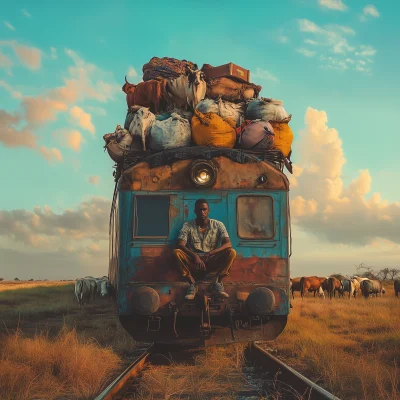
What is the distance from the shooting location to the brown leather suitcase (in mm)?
10695

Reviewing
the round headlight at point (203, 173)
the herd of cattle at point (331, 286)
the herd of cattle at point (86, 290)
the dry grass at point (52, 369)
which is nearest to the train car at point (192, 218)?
the round headlight at point (203, 173)

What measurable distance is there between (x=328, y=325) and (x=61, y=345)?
8899 millimetres

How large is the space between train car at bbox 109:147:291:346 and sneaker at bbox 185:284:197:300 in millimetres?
157

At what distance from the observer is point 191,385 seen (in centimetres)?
695

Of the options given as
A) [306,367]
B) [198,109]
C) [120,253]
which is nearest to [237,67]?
[198,109]

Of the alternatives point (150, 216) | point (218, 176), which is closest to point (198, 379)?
point (150, 216)

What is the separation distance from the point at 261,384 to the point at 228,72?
6.37 m

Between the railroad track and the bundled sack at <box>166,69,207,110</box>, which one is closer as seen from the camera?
the railroad track

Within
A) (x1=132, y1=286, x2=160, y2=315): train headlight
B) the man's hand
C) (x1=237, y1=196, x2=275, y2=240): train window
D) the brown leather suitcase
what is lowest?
(x1=132, y1=286, x2=160, y2=315): train headlight

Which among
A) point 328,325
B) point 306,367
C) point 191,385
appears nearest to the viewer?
point 191,385

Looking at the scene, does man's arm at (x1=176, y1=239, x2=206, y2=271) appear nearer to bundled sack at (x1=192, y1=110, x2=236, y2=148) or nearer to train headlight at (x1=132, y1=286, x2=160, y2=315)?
train headlight at (x1=132, y1=286, x2=160, y2=315)

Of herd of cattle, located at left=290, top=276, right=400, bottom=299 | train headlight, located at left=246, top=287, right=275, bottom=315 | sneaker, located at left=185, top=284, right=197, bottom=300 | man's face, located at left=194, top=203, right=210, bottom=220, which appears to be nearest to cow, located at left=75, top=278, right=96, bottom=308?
herd of cattle, located at left=290, top=276, right=400, bottom=299

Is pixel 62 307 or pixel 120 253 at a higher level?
pixel 120 253

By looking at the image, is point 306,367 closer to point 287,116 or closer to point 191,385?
point 191,385
